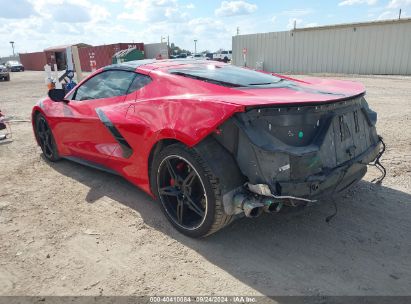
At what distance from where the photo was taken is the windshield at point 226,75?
315 centimetres

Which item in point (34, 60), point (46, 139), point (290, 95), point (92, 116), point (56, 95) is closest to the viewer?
point (290, 95)

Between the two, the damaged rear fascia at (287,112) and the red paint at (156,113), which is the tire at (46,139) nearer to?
the red paint at (156,113)

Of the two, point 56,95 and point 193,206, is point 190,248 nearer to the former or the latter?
point 193,206

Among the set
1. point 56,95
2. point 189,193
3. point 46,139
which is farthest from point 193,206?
point 46,139

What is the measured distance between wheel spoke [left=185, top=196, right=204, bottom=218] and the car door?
1109 mm

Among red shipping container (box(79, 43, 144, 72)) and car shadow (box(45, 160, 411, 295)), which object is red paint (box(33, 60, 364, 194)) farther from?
red shipping container (box(79, 43, 144, 72))

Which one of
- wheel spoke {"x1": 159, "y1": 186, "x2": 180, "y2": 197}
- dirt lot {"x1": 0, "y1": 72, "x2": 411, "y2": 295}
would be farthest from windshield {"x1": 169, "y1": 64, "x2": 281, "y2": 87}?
dirt lot {"x1": 0, "y1": 72, "x2": 411, "y2": 295}

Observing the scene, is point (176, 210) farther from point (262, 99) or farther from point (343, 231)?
point (343, 231)

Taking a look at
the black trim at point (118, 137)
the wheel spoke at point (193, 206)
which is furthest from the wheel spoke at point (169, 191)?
the black trim at point (118, 137)

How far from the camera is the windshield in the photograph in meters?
3.15

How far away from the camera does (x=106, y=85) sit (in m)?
3.90

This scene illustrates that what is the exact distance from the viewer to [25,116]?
9.30 meters

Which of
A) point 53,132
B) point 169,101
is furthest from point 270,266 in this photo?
point 53,132

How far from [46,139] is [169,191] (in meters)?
2.80
